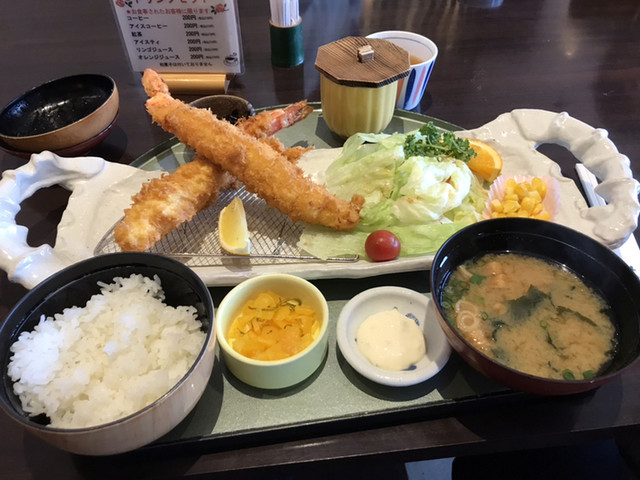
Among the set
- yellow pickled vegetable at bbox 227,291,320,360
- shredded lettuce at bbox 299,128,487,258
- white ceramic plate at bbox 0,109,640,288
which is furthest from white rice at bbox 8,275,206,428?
shredded lettuce at bbox 299,128,487,258

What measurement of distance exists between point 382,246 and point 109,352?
1.08 metres

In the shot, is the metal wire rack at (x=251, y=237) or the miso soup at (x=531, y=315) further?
the metal wire rack at (x=251, y=237)

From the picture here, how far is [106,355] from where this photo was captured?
143 cm

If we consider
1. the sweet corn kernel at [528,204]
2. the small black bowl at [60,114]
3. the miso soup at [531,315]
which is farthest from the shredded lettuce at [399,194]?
the small black bowl at [60,114]

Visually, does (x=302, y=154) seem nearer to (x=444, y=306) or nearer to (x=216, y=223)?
(x=216, y=223)

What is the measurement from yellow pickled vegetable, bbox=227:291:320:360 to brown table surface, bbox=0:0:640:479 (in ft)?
0.97

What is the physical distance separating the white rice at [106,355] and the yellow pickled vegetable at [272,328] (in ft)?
0.52

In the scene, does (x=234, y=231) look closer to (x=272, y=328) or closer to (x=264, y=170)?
(x=264, y=170)

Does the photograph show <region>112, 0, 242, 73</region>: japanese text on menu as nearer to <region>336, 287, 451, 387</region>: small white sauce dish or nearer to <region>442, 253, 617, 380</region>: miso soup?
<region>336, 287, 451, 387</region>: small white sauce dish

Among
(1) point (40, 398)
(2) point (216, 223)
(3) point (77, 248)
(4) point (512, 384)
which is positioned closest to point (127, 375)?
(1) point (40, 398)

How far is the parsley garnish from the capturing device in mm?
2230

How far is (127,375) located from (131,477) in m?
0.32

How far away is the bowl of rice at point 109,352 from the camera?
121 centimetres

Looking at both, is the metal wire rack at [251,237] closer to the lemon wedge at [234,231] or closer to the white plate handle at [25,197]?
the lemon wedge at [234,231]
